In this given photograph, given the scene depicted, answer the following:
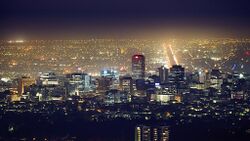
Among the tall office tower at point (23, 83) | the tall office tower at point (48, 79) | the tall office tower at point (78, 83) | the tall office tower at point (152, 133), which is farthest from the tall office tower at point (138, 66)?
the tall office tower at point (152, 133)

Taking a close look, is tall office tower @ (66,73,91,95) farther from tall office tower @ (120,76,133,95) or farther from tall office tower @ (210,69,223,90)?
tall office tower @ (210,69,223,90)

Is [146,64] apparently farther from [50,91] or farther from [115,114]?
[115,114]

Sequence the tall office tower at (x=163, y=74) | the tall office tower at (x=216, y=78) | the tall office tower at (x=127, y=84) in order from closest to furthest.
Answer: the tall office tower at (x=127, y=84) → the tall office tower at (x=216, y=78) → the tall office tower at (x=163, y=74)

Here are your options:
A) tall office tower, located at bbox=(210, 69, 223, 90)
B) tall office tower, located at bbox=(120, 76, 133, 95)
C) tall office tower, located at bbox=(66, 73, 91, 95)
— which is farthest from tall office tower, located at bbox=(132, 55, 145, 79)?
tall office tower, located at bbox=(210, 69, 223, 90)

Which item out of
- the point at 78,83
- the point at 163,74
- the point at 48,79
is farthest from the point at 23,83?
the point at 163,74

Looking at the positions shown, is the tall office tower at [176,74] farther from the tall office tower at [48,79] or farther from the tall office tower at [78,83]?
the tall office tower at [48,79]

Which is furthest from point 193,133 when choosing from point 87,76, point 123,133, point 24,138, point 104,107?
point 87,76

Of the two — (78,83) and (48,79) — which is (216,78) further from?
(48,79)
